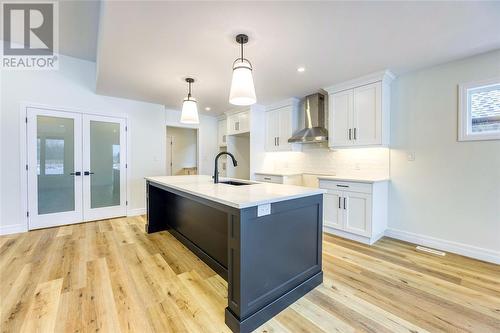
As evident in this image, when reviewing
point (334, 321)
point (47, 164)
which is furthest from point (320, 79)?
point (47, 164)

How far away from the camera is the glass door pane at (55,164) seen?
11.9 ft

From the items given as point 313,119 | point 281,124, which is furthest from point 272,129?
point 313,119

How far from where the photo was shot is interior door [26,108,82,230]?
3539 millimetres

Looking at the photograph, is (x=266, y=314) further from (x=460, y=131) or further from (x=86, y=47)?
(x=86, y=47)

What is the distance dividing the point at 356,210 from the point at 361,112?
4.84 feet

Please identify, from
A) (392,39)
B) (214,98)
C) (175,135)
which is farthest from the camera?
(175,135)

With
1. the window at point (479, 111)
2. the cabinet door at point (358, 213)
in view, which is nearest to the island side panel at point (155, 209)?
the cabinet door at point (358, 213)

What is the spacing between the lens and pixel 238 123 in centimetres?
525

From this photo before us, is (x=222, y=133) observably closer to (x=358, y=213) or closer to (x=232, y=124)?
(x=232, y=124)

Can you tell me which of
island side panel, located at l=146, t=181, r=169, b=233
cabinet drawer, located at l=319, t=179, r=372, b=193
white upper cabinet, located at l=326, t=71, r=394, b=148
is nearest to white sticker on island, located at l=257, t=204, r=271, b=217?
cabinet drawer, located at l=319, t=179, r=372, b=193

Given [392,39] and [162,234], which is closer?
[392,39]

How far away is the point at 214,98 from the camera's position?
4.42m

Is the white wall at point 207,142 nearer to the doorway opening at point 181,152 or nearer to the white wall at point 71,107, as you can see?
the white wall at point 71,107

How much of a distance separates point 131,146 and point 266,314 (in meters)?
4.19
